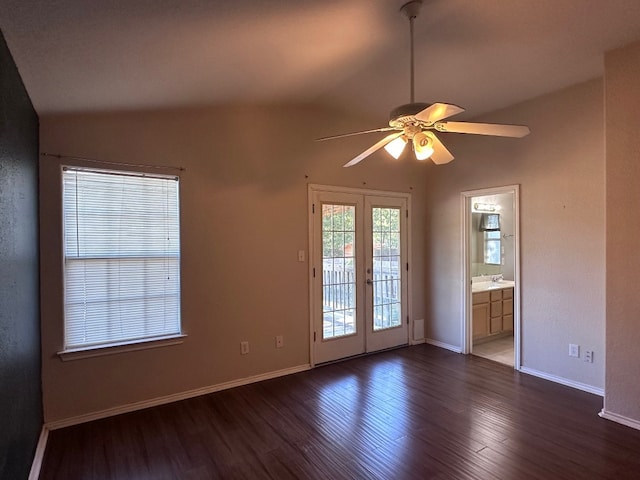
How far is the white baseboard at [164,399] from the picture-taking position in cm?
273

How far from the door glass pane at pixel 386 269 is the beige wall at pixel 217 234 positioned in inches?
23.0

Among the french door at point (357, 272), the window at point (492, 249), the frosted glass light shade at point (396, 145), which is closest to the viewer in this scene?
the frosted glass light shade at point (396, 145)

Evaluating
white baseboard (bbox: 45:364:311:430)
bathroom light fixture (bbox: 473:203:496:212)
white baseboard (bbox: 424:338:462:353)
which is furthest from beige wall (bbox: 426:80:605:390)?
white baseboard (bbox: 45:364:311:430)

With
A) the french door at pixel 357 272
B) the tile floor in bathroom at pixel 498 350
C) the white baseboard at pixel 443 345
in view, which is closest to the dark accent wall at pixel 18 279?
the french door at pixel 357 272

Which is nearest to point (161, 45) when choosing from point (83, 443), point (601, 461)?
point (83, 443)

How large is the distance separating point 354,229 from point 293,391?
6.29 feet

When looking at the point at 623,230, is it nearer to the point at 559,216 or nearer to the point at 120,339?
the point at 559,216

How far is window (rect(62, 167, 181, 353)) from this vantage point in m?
2.77

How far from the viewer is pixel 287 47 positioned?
237cm

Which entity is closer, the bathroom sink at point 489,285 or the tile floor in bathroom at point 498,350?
the tile floor in bathroom at point 498,350

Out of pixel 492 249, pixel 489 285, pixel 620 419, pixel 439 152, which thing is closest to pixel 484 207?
pixel 492 249

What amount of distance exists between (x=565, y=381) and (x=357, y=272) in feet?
7.63

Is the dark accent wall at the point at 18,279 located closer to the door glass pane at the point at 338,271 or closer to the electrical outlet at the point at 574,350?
the door glass pane at the point at 338,271

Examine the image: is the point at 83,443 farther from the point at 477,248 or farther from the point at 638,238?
the point at 477,248
